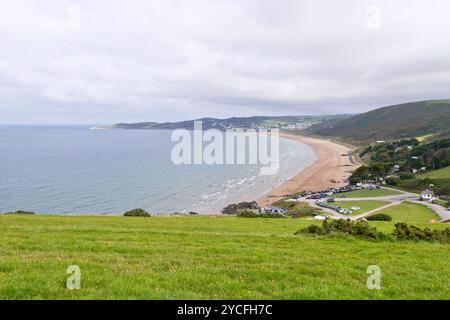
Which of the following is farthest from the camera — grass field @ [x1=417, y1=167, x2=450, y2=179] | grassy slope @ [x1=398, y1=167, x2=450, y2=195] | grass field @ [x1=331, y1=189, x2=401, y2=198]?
grass field @ [x1=417, y1=167, x2=450, y2=179]

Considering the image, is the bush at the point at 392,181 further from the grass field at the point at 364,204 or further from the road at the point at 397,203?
the grass field at the point at 364,204

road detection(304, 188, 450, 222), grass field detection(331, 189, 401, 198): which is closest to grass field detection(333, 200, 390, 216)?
road detection(304, 188, 450, 222)

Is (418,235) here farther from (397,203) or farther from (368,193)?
(368,193)

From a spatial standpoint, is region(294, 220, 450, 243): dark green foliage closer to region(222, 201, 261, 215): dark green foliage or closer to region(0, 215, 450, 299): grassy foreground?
region(0, 215, 450, 299): grassy foreground

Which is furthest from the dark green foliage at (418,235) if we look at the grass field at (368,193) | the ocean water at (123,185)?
the grass field at (368,193)

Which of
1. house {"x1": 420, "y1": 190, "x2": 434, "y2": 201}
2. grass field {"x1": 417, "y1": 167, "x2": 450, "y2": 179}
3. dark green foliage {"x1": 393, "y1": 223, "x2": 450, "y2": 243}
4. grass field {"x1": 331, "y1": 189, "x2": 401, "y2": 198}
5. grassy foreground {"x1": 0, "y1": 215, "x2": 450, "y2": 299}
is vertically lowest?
grass field {"x1": 331, "y1": 189, "x2": 401, "y2": 198}

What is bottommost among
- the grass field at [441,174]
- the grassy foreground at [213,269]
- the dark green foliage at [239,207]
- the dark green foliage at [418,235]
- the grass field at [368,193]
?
the dark green foliage at [239,207]

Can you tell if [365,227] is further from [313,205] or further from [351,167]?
[351,167]

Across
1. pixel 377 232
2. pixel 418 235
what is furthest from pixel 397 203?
pixel 377 232

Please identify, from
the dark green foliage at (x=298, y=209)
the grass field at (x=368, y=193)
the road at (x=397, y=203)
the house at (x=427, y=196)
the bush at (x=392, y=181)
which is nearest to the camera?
the road at (x=397, y=203)
